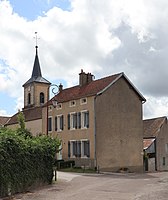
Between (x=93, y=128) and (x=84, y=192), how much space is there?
54.2ft

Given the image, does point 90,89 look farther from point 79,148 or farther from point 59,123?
point 79,148

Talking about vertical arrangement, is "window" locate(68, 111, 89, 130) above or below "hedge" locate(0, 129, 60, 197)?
above

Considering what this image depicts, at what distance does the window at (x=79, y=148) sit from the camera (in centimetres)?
3416

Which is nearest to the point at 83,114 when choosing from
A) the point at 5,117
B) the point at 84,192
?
the point at 84,192

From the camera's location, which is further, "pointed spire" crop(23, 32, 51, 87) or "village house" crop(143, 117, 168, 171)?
"pointed spire" crop(23, 32, 51, 87)

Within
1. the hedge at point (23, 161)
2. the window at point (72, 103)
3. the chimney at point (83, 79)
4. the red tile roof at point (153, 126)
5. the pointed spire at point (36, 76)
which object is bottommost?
the hedge at point (23, 161)

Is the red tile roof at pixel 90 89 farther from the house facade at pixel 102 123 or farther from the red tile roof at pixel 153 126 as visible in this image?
the red tile roof at pixel 153 126

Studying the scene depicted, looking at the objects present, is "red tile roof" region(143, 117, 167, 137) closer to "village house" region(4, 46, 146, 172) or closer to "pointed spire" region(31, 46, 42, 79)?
"village house" region(4, 46, 146, 172)

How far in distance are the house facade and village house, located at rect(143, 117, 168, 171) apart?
4541 mm

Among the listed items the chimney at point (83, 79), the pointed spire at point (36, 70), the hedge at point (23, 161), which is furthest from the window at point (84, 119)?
the pointed spire at point (36, 70)

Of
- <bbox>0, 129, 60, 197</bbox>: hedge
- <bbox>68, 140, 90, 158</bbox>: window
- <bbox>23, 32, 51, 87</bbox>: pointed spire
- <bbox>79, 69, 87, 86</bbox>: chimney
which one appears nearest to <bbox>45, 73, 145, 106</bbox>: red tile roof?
<bbox>79, 69, 87, 86</bbox>: chimney

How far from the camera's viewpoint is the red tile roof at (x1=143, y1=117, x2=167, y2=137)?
4481cm

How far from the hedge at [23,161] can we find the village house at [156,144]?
72.9 feet

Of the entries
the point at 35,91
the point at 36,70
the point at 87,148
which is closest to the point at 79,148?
the point at 87,148
